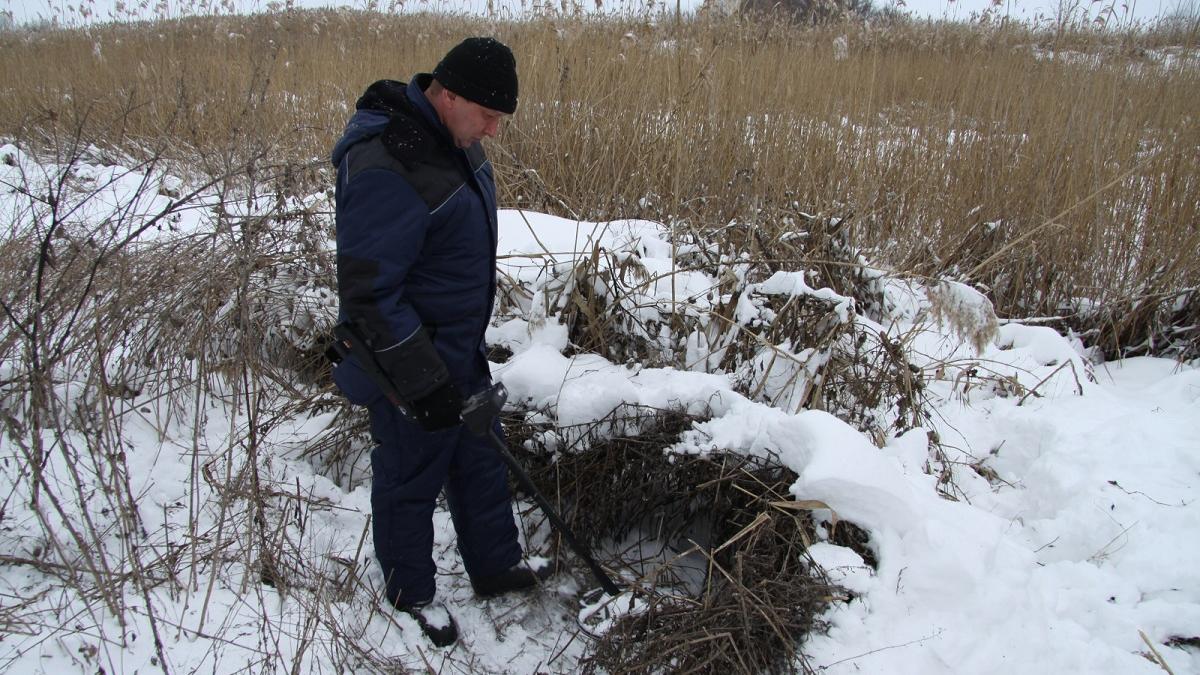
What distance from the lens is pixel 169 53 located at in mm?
6418

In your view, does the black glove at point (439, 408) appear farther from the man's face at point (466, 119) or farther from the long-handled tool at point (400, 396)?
the man's face at point (466, 119)

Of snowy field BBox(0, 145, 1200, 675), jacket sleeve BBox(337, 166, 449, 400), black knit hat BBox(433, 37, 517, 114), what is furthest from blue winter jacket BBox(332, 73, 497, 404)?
snowy field BBox(0, 145, 1200, 675)

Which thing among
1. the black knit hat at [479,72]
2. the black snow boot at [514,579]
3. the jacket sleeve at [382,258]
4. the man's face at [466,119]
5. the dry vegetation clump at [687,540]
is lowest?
the black snow boot at [514,579]

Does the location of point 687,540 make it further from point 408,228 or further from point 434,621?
point 408,228

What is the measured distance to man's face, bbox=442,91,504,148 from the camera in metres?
1.62

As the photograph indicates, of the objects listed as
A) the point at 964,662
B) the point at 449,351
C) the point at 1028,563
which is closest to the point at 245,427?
the point at 449,351

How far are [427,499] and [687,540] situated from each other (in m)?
0.82

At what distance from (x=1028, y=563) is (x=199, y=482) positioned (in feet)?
8.33

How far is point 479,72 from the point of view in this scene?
1.58m

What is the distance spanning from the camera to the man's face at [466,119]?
1620 millimetres

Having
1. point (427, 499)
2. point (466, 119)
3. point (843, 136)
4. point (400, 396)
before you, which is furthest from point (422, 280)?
point (843, 136)

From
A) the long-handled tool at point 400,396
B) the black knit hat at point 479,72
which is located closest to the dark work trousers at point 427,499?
the long-handled tool at point 400,396

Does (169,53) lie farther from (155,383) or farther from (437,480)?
(437,480)

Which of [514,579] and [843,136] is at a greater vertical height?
[843,136]
